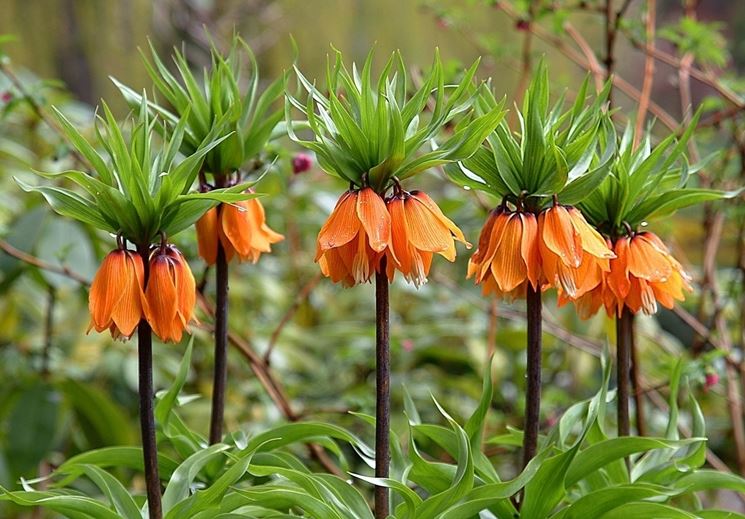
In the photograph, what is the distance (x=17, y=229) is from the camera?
1510 millimetres

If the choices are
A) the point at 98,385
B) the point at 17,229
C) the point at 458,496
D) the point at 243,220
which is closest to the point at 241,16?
the point at 98,385

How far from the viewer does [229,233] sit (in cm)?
83

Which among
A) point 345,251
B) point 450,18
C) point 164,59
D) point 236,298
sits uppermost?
point 164,59

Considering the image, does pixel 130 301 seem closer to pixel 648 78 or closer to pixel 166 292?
pixel 166 292

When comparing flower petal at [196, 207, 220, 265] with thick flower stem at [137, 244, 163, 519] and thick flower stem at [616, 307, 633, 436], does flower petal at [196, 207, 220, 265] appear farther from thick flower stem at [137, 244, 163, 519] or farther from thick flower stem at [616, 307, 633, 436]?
thick flower stem at [616, 307, 633, 436]

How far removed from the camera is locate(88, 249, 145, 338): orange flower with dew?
673 millimetres

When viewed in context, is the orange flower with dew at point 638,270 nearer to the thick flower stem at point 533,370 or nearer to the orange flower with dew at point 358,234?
the thick flower stem at point 533,370

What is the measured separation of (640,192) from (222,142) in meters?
0.35

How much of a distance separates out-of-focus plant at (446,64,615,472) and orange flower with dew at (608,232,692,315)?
0.12 ft

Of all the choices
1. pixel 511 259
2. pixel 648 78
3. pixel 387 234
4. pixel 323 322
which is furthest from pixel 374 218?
pixel 323 322

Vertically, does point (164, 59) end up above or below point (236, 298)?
above

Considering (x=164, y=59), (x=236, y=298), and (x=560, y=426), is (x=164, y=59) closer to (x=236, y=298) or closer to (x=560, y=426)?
(x=236, y=298)

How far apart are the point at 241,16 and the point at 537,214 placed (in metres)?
3.13

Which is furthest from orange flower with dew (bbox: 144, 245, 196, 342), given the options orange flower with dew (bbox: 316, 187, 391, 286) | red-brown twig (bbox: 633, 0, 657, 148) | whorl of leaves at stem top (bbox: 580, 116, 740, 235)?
red-brown twig (bbox: 633, 0, 657, 148)
